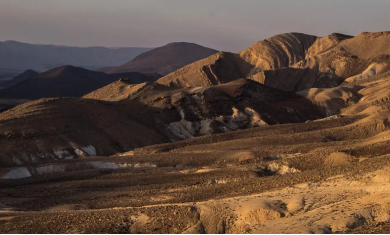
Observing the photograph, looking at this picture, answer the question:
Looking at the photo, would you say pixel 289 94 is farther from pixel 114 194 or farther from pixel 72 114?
pixel 114 194

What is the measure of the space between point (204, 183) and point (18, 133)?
22.7 metres

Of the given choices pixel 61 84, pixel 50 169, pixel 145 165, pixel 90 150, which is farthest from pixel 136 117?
pixel 61 84

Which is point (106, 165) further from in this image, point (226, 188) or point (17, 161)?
point (226, 188)

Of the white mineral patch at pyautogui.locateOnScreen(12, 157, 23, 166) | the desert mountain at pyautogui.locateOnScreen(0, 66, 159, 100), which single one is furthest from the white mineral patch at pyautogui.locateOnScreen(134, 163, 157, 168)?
the desert mountain at pyautogui.locateOnScreen(0, 66, 159, 100)

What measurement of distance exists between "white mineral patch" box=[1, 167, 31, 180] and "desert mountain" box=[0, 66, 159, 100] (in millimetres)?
70992

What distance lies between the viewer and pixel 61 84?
119188mm

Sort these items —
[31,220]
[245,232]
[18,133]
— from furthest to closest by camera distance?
[18,133] < [31,220] < [245,232]

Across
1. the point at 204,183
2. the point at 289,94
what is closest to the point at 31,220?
the point at 204,183

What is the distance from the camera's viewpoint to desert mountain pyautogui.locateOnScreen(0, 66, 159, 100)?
4456 inches

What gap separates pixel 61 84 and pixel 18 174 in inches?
3384

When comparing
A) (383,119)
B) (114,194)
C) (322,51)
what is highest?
(322,51)

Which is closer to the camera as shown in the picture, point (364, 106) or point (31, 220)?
point (31, 220)

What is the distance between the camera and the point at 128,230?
51.2 ft

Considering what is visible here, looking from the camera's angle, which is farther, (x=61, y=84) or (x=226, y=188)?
(x=61, y=84)
